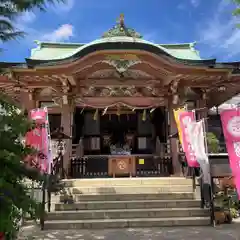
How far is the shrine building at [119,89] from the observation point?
38.2 ft

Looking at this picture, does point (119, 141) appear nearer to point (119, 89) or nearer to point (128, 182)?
point (119, 89)

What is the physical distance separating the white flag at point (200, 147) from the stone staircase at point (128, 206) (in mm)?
1130

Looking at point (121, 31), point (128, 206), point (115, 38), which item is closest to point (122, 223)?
point (128, 206)

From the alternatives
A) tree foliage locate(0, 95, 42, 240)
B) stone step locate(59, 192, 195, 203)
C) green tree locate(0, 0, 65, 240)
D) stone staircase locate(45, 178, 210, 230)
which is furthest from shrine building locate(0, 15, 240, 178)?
tree foliage locate(0, 95, 42, 240)

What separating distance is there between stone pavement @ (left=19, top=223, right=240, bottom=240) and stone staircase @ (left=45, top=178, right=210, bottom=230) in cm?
33

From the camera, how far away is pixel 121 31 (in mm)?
14031

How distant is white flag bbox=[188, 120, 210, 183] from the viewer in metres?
8.59

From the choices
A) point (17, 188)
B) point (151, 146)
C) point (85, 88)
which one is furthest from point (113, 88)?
point (17, 188)

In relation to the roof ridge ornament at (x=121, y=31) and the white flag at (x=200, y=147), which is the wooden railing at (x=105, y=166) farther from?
the roof ridge ornament at (x=121, y=31)

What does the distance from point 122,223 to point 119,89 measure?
6.16 meters

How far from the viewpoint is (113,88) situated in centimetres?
1295

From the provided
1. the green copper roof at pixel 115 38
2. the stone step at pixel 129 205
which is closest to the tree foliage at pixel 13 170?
the stone step at pixel 129 205

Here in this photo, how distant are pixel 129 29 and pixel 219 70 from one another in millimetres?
4748

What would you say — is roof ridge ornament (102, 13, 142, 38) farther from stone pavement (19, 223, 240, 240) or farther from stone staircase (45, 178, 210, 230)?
stone pavement (19, 223, 240, 240)
